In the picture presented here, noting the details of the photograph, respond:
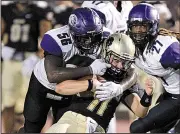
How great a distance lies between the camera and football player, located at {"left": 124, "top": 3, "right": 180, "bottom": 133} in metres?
3.13

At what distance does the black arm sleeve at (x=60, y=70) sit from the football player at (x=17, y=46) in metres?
0.47

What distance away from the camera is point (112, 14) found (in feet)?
11.1

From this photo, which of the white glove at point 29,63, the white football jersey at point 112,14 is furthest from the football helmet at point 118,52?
the white glove at point 29,63

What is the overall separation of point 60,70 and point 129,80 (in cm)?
32

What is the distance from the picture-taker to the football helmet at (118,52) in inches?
109

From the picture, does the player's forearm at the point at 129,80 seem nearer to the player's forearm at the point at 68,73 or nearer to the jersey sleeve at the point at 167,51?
the player's forearm at the point at 68,73

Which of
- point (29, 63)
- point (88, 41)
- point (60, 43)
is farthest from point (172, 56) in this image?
point (29, 63)

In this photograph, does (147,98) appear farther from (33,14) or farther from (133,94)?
(33,14)

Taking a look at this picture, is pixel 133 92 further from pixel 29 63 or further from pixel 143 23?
pixel 29 63

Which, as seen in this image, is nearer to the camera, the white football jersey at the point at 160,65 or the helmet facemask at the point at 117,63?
the helmet facemask at the point at 117,63

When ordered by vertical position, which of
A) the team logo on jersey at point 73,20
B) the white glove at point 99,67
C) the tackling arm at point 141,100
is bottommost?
the tackling arm at point 141,100

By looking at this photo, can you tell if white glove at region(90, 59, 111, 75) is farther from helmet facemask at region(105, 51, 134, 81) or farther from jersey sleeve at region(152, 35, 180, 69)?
jersey sleeve at region(152, 35, 180, 69)

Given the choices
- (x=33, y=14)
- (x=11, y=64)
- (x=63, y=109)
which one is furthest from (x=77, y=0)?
(x=63, y=109)

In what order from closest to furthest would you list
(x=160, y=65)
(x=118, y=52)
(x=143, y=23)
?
(x=118, y=52), (x=143, y=23), (x=160, y=65)
